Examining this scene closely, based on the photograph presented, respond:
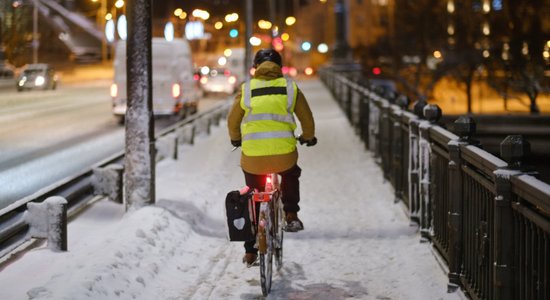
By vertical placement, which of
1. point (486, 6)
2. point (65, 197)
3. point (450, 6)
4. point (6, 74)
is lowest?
point (65, 197)

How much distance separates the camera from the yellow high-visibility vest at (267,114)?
7.27 m

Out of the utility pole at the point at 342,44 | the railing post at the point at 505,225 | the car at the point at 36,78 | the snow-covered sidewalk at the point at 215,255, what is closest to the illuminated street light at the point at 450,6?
the utility pole at the point at 342,44

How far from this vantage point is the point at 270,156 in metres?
7.28

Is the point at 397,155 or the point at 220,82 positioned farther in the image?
the point at 220,82

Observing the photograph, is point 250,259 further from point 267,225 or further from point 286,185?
point 286,185

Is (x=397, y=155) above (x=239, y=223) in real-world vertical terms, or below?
above

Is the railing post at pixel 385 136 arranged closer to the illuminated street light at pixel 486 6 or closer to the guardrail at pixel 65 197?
the guardrail at pixel 65 197

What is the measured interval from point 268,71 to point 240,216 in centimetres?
113

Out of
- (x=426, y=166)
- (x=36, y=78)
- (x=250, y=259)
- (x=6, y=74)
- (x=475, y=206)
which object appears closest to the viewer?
(x=475, y=206)

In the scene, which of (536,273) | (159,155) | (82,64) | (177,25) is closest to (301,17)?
(82,64)

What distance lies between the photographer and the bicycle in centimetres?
696

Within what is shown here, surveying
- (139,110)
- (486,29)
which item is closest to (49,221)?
(139,110)

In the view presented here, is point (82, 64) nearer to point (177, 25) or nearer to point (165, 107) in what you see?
point (177, 25)

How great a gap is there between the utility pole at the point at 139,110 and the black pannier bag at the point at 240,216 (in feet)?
11.8
